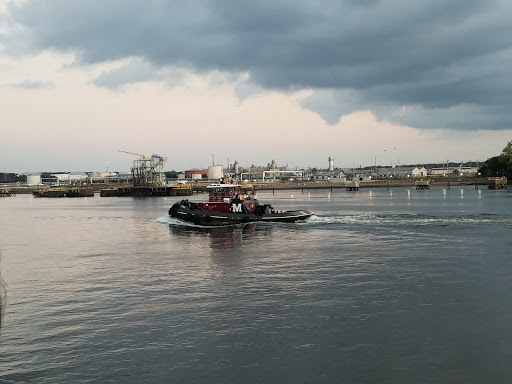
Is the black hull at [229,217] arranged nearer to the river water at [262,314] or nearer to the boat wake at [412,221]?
the boat wake at [412,221]

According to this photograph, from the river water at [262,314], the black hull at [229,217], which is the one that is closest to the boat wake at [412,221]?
the black hull at [229,217]

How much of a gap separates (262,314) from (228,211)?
1577 inches

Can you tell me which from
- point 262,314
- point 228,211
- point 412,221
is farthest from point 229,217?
point 262,314

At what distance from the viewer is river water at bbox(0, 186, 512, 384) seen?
15.1m

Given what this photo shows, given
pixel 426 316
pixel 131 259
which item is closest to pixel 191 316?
pixel 426 316

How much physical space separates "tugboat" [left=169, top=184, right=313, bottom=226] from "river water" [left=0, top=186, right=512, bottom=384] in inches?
657

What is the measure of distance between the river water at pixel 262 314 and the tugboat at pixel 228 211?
1668 centimetres

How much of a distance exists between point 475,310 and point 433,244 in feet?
67.5

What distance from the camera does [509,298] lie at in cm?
2269

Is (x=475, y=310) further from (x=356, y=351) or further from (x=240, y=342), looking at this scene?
(x=240, y=342)

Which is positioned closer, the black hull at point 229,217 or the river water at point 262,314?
the river water at point 262,314

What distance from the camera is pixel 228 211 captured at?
6025cm

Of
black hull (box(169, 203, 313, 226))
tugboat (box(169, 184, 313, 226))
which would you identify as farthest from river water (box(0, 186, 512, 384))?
tugboat (box(169, 184, 313, 226))

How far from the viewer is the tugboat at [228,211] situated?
189 ft
